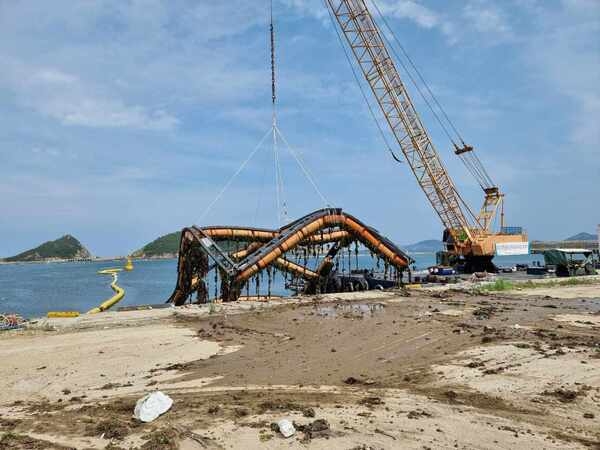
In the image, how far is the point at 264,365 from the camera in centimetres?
1356

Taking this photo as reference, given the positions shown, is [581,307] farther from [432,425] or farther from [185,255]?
[185,255]

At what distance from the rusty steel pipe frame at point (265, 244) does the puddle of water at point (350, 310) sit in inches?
260

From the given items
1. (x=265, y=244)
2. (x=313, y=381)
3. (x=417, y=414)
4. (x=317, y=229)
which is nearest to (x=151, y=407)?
(x=313, y=381)

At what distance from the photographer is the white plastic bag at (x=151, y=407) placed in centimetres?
891

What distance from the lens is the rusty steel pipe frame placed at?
32.1 meters

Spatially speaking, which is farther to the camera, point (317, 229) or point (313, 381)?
point (317, 229)

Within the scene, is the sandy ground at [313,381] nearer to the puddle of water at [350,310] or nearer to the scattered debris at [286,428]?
the scattered debris at [286,428]

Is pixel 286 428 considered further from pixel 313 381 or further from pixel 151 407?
pixel 313 381

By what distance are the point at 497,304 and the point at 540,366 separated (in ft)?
51.4

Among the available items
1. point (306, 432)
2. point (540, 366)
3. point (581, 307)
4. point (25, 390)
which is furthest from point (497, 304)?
point (25, 390)

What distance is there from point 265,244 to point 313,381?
2618cm

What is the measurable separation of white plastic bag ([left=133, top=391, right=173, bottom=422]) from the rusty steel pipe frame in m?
21.6

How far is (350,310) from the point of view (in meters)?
25.7

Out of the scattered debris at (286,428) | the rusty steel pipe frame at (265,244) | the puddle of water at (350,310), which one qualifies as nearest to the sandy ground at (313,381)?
the scattered debris at (286,428)
